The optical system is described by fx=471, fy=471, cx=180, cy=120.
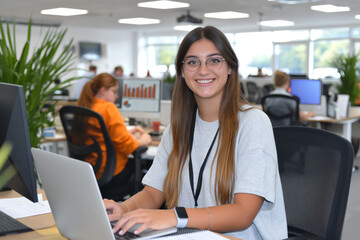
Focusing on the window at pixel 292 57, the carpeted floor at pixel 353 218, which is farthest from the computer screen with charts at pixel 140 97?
the window at pixel 292 57

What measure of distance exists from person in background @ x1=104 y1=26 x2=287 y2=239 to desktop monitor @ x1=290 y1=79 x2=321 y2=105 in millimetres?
4436

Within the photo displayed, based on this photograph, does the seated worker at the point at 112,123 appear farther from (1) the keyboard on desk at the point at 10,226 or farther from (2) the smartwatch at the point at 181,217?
(2) the smartwatch at the point at 181,217

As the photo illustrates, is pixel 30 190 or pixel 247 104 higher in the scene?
pixel 247 104

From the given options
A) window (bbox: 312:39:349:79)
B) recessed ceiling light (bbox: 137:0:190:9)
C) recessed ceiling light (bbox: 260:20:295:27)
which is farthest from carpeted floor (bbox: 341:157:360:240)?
window (bbox: 312:39:349:79)

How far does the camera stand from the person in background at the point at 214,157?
1.43 metres

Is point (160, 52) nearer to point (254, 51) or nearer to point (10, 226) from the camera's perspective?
point (254, 51)

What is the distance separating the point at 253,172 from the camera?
145cm

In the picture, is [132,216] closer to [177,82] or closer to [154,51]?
[177,82]

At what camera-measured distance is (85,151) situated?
3.14 m

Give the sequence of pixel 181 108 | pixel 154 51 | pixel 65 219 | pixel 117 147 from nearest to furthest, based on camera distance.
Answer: pixel 65 219 < pixel 181 108 < pixel 117 147 < pixel 154 51

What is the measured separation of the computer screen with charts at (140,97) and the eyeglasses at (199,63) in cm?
274

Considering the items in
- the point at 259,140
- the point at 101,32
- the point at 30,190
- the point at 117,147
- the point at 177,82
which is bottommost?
the point at 117,147

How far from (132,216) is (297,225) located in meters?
0.66

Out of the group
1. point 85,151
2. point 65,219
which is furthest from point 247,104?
point 85,151
